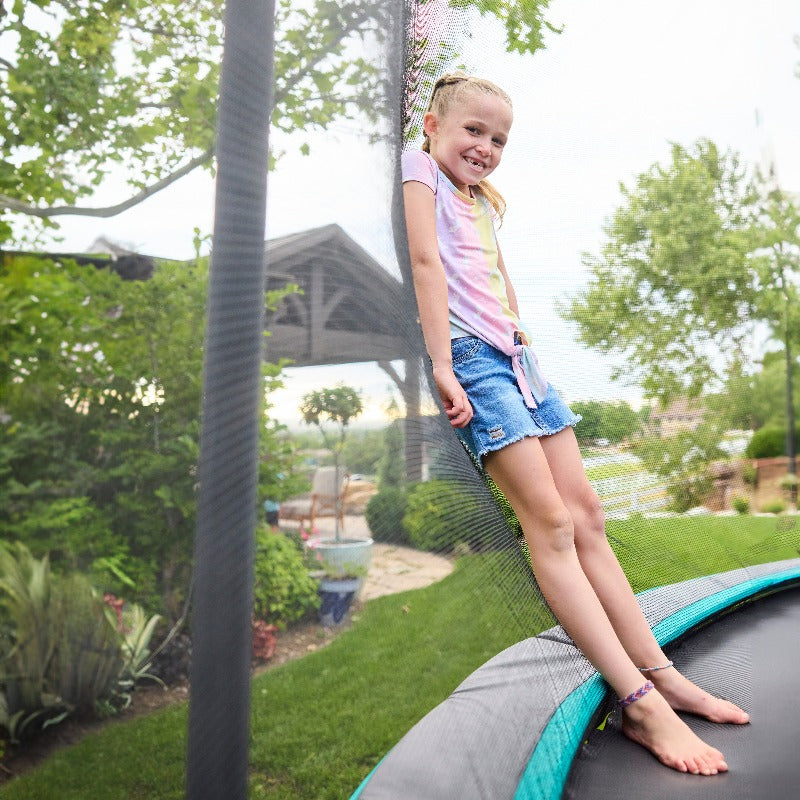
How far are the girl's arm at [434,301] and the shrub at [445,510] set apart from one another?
0.30 meters

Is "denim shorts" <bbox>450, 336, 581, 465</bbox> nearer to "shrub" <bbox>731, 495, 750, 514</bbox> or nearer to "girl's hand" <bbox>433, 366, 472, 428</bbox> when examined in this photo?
"girl's hand" <bbox>433, 366, 472, 428</bbox>

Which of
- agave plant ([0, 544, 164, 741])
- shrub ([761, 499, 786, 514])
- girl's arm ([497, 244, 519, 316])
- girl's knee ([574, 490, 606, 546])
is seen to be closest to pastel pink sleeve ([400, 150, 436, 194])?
girl's arm ([497, 244, 519, 316])

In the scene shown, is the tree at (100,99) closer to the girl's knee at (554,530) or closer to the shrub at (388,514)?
the shrub at (388,514)

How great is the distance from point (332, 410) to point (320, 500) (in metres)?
0.35

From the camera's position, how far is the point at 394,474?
3.88 ft

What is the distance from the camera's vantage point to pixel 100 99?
162cm

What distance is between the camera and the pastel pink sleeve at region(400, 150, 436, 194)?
947 millimetres

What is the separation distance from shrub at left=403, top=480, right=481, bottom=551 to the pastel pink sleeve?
482 millimetres

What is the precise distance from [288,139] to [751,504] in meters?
1.06

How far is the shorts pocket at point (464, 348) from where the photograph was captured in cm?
94

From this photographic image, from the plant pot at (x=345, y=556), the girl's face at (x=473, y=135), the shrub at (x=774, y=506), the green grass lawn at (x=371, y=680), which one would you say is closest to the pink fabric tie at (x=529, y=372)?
the girl's face at (x=473, y=135)

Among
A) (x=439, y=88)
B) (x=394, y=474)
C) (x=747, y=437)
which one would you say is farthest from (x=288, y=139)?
(x=747, y=437)

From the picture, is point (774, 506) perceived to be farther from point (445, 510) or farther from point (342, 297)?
point (342, 297)

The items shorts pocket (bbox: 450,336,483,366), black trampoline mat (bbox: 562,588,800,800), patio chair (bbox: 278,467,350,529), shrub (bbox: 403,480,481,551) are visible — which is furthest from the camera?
patio chair (bbox: 278,467,350,529)
